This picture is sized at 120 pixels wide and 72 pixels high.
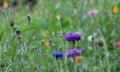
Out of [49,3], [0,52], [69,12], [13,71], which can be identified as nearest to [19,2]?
[49,3]

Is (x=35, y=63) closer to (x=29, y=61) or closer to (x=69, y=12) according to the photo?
(x=29, y=61)

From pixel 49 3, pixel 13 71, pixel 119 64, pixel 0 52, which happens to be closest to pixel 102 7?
pixel 49 3

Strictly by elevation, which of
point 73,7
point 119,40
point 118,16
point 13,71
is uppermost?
point 73,7

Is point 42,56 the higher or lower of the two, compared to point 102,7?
lower

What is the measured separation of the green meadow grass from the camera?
7.96 feet

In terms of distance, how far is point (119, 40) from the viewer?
3.53 m

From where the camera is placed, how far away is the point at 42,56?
8.68ft

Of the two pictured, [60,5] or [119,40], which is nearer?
[119,40]

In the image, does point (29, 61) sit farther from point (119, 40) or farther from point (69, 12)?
point (69, 12)

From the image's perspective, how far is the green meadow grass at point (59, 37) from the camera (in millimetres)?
2426

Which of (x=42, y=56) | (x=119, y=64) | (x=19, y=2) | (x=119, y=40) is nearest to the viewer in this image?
(x=42, y=56)

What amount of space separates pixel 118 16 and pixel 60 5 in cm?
123

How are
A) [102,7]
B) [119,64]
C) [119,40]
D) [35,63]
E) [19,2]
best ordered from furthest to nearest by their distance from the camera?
[19,2]
[102,7]
[119,40]
[119,64]
[35,63]

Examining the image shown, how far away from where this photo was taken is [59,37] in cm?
344
